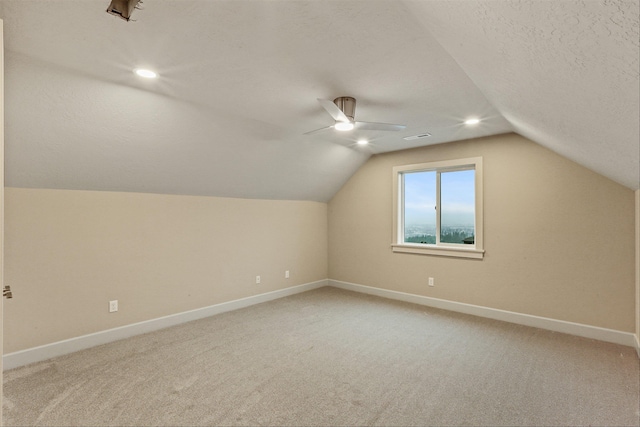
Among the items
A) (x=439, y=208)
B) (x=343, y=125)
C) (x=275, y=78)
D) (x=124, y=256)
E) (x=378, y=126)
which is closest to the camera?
(x=275, y=78)

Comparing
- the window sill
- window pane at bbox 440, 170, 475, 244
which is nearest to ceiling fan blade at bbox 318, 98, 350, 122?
window pane at bbox 440, 170, 475, 244

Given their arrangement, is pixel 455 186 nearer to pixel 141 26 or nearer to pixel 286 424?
pixel 286 424

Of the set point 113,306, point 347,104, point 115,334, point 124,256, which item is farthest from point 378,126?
point 115,334

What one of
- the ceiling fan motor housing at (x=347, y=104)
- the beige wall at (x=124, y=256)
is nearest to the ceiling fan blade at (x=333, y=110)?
the ceiling fan motor housing at (x=347, y=104)

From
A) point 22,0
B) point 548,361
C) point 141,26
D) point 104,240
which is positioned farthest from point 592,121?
point 104,240

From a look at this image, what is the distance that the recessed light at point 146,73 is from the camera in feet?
6.83

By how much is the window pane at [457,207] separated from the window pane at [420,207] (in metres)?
0.14

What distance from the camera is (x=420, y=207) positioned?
4.84 m

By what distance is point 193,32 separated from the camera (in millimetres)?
1699

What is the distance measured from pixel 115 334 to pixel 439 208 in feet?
14.4

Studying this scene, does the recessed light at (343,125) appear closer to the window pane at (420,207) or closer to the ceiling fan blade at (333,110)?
the ceiling fan blade at (333,110)

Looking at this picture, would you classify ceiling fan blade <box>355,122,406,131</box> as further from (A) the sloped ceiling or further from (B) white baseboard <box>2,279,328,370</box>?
(B) white baseboard <box>2,279,328,370</box>

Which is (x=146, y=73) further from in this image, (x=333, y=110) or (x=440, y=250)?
(x=440, y=250)

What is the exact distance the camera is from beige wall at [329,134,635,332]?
10.6 feet
